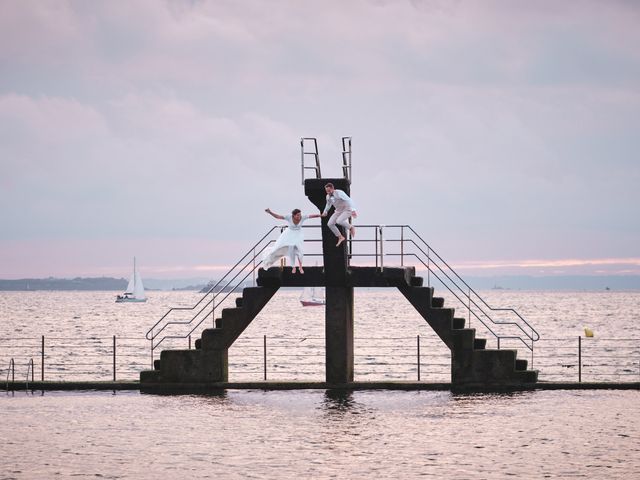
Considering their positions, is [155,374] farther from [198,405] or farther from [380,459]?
[380,459]

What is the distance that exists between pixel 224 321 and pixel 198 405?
12.6ft

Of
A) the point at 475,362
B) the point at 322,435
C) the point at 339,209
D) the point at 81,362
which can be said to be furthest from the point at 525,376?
the point at 81,362

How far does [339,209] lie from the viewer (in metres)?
27.0

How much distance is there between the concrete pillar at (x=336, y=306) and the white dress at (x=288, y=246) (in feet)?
2.55

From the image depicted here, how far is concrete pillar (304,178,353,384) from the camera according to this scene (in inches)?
1093

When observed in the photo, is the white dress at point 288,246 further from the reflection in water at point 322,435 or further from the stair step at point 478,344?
the stair step at point 478,344

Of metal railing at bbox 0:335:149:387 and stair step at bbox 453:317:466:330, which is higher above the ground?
stair step at bbox 453:317:466:330

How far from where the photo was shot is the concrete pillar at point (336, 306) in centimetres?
2777

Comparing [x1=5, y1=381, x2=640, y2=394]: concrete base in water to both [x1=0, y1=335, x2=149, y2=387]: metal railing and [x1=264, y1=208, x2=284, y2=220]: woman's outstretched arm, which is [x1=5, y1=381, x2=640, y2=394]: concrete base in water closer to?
[x1=264, y1=208, x2=284, y2=220]: woman's outstretched arm

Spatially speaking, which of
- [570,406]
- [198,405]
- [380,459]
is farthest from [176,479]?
[570,406]

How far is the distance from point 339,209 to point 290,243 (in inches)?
63.3

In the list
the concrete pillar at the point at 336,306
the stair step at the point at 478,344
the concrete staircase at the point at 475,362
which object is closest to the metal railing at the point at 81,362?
the concrete pillar at the point at 336,306

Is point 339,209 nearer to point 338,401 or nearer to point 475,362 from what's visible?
point 338,401

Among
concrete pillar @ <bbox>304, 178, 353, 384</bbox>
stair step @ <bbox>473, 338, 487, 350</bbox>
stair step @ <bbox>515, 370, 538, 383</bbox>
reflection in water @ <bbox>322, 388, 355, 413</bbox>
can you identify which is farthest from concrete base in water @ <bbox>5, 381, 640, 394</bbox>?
stair step @ <bbox>473, 338, 487, 350</bbox>
